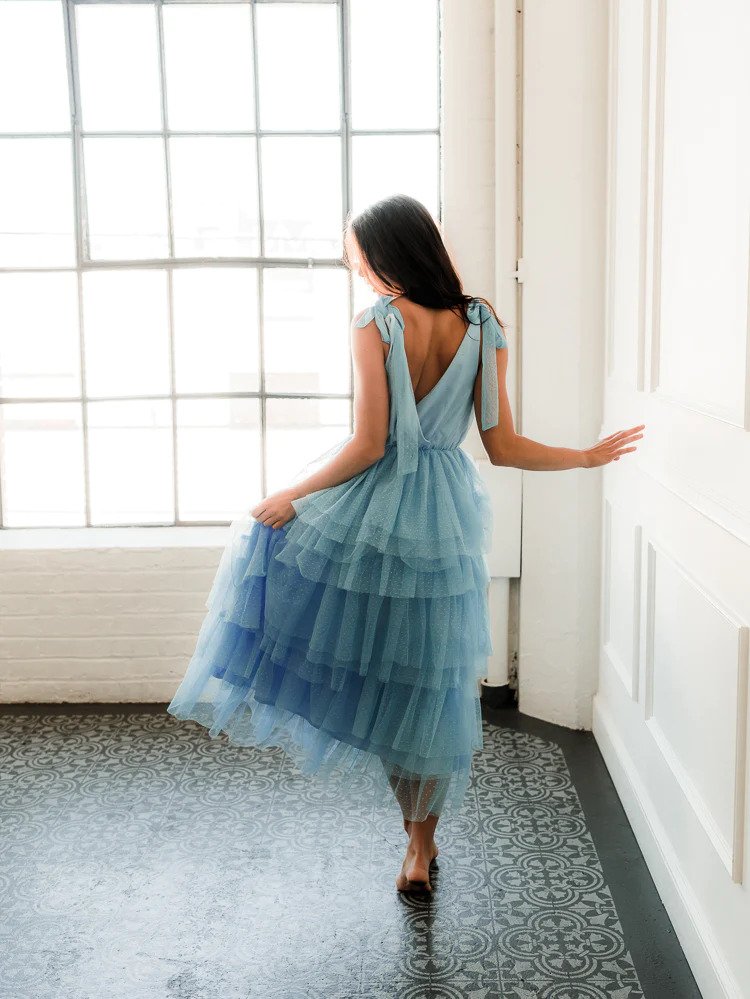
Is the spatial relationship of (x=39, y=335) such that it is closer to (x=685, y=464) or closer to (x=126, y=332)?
(x=126, y=332)

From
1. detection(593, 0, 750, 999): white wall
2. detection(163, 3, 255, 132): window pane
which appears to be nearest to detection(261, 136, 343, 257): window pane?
detection(163, 3, 255, 132): window pane

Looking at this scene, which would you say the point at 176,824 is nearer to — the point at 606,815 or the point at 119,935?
the point at 119,935

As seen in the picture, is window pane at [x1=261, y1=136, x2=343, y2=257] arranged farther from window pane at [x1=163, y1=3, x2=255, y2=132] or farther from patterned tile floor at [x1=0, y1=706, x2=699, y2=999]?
patterned tile floor at [x1=0, y1=706, x2=699, y2=999]

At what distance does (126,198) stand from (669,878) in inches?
112

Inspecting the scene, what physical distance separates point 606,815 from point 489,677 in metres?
0.86

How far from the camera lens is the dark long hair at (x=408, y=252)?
2.31m

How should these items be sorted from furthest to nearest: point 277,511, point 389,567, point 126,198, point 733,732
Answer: point 126,198 < point 277,511 < point 389,567 < point 733,732

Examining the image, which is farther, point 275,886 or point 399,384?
point 275,886

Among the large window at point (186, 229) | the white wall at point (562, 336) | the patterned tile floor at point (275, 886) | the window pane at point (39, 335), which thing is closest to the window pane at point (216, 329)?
the large window at point (186, 229)

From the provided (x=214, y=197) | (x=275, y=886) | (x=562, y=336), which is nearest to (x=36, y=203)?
(x=214, y=197)

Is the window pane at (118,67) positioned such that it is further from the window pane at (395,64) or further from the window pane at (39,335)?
the window pane at (395,64)

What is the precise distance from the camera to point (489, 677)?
12.1 feet

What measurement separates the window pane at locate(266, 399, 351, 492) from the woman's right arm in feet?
4.65

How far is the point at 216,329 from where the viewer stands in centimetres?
384
